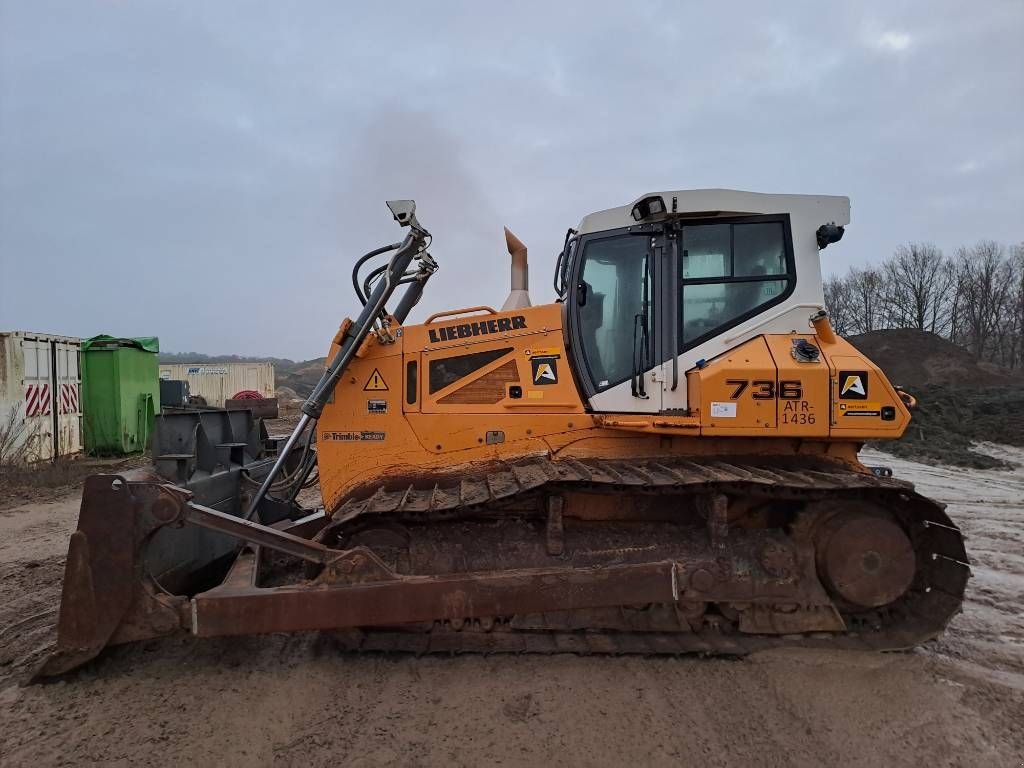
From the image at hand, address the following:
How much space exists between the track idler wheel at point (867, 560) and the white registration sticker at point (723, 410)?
912mm

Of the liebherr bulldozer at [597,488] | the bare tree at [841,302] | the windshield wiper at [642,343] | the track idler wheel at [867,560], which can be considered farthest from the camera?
the bare tree at [841,302]

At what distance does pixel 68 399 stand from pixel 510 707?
1268cm

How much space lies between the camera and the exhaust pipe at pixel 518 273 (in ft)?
14.4

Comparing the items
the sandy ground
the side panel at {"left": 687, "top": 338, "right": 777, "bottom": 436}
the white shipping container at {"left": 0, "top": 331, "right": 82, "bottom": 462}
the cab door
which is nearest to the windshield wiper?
the cab door

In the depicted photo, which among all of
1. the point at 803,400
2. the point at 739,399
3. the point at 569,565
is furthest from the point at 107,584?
the point at 803,400

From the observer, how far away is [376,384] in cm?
400

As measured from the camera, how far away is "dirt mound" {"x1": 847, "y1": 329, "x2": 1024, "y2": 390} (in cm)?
2659

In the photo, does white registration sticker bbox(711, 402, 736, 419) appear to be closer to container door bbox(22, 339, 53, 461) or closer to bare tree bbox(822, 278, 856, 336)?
container door bbox(22, 339, 53, 461)

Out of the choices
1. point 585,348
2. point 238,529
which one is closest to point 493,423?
point 585,348

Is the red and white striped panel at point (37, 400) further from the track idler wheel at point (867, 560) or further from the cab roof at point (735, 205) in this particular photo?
the track idler wheel at point (867, 560)

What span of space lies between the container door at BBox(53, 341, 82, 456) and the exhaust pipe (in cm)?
1128

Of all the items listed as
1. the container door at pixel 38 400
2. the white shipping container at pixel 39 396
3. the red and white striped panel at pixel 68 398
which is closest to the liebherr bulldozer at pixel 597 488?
the white shipping container at pixel 39 396

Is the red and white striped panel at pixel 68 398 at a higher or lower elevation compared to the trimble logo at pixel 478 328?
lower

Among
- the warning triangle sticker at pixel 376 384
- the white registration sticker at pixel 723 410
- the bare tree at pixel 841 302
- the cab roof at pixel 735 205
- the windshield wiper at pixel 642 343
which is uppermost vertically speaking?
the bare tree at pixel 841 302
